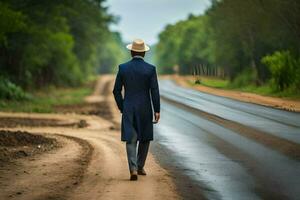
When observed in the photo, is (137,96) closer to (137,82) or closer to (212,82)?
(137,82)

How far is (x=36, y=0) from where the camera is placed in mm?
41562

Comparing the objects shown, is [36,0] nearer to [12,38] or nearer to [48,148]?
[12,38]

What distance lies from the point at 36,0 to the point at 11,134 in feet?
81.8

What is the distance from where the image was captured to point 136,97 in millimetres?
10555

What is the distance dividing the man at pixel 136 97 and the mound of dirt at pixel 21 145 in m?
3.91

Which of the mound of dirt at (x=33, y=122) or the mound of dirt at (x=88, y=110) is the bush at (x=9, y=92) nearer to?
the mound of dirt at (x=88, y=110)

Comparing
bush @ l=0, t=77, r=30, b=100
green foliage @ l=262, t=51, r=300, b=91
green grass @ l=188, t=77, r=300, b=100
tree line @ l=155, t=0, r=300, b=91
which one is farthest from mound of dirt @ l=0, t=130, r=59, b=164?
bush @ l=0, t=77, r=30, b=100

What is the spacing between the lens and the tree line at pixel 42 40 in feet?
129

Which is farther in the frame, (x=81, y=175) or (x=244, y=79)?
(x=244, y=79)

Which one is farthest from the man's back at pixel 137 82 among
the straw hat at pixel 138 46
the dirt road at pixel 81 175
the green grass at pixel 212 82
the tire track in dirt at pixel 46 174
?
the green grass at pixel 212 82

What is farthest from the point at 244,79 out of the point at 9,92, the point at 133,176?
the point at 9,92

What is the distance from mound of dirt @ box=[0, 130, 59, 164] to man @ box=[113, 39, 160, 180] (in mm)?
3914

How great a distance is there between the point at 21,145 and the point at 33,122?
1016 centimetres

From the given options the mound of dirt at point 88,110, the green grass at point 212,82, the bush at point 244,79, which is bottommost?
the mound of dirt at point 88,110
